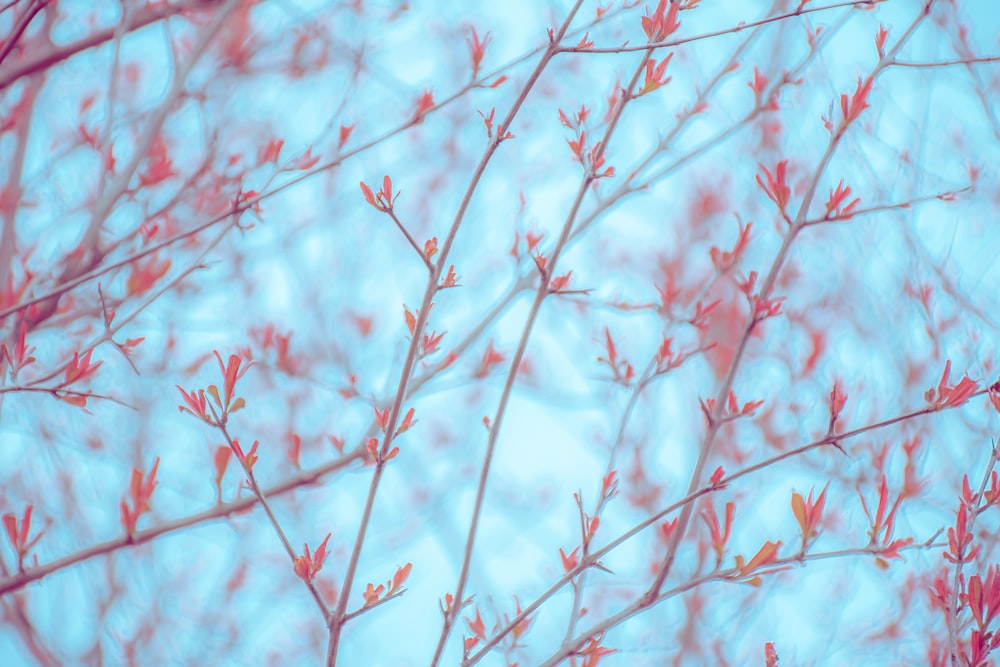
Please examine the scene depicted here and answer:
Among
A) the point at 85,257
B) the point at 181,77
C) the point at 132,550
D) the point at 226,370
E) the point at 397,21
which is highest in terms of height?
the point at 397,21

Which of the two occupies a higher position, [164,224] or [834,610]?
[164,224]

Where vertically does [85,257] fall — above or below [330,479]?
above

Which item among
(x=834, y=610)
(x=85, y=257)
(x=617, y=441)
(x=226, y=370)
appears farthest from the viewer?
(x=834, y=610)

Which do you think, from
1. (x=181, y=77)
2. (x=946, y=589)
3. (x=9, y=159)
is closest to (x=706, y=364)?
(x=946, y=589)

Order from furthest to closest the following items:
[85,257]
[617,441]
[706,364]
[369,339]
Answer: [706,364] < [369,339] < [85,257] < [617,441]

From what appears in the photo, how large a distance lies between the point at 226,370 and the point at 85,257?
0.89m

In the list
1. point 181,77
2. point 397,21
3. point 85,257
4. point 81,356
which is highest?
point 397,21

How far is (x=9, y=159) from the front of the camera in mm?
2463

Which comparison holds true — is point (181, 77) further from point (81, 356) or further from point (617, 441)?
point (617, 441)

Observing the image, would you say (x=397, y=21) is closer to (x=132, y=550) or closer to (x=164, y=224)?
(x=164, y=224)

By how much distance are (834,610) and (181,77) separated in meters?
2.75

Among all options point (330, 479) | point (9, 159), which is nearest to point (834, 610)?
point (330, 479)

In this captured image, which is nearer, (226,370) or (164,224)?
(226,370)

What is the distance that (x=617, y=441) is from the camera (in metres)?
1.66
